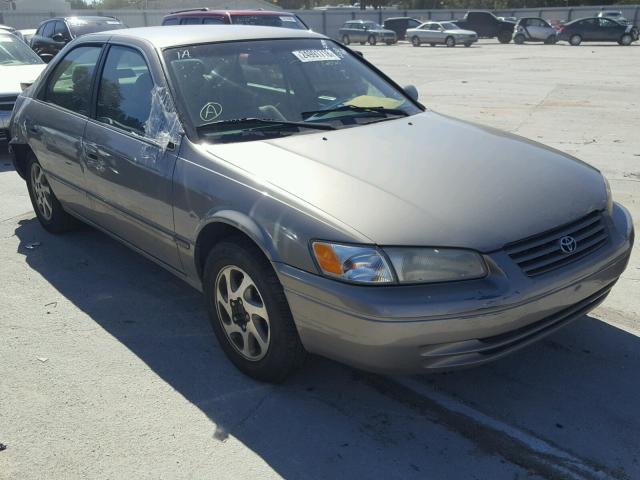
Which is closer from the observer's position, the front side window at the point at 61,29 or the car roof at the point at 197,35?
the car roof at the point at 197,35

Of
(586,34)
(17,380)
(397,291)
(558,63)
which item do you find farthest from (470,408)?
(586,34)

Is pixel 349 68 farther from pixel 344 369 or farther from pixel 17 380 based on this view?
pixel 17 380

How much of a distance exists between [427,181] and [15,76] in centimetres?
788

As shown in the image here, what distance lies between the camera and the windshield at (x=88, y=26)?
663 inches

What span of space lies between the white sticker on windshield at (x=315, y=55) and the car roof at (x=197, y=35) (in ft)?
0.58

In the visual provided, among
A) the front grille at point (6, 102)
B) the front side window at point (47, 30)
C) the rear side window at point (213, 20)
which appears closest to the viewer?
the front grille at point (6, 102)

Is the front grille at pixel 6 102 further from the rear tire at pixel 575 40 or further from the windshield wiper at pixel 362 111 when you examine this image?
the rear tire at pixel 575 40

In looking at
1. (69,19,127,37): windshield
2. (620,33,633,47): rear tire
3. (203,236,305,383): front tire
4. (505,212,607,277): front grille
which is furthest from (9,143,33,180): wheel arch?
(620,33,633,47): rear tire

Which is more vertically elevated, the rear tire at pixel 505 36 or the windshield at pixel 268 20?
the windshield at pixel 268 20

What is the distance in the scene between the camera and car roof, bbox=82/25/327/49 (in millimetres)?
3842

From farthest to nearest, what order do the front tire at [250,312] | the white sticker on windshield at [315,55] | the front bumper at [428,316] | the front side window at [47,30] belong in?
the front side window at [47,30], the white sticker on windshield at [315,55], the front tire at [250,312], the front bumper at [428,316]

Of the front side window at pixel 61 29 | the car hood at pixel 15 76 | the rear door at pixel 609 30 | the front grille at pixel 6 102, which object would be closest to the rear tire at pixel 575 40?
the rear door at pixel 609 30

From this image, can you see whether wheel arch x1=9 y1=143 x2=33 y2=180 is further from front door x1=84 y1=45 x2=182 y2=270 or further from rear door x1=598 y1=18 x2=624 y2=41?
rear door x1=598 y1=18 x2=624 y2=41

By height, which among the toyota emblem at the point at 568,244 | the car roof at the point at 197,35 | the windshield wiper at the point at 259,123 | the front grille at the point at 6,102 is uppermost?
the car roof at the point at 197,35
